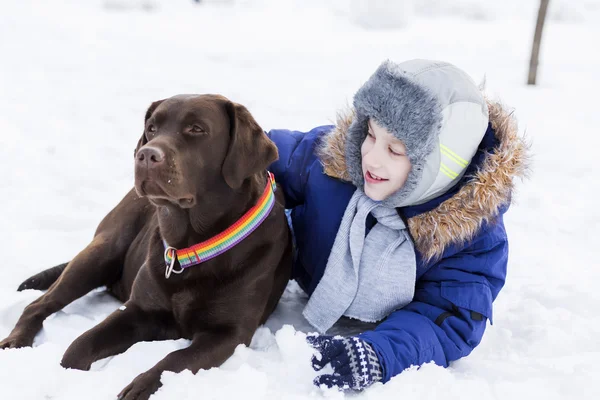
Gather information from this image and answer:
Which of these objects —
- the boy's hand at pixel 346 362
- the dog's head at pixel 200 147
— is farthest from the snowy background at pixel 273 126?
the dog's head at pixel 200 147

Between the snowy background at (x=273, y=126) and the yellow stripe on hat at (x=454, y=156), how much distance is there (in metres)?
0.40

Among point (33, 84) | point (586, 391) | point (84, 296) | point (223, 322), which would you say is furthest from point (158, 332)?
point (33, 84)

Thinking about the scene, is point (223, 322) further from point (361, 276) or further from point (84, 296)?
point (84, 296)

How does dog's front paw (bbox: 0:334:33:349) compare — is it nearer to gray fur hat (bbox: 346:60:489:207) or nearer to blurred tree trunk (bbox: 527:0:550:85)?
gray fur hat (bbox: 346:60:489:207)

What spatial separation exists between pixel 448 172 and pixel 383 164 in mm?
288

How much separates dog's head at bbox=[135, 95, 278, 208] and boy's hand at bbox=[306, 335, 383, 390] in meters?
0.75

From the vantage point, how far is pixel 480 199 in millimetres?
2717

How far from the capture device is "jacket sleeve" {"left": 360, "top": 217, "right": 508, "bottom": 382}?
260 centimetres

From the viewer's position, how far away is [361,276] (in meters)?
2.95

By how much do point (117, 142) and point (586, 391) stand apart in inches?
174

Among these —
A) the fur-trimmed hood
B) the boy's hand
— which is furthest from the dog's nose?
the fur-trimmed hood

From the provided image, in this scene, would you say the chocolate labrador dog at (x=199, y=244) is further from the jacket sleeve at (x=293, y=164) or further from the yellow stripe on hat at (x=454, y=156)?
the yellow stripe on hat at (x=454, y=156)

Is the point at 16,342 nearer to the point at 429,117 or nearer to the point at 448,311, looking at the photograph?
the point at 448,311

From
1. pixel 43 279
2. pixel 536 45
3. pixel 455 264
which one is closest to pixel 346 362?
pixel 455 264
